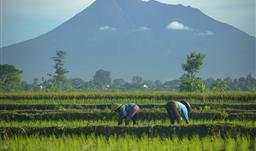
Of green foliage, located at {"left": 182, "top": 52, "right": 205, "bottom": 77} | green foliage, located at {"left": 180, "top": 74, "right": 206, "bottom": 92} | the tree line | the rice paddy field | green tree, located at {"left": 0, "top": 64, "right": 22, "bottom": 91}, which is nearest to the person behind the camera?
the rice paddy field

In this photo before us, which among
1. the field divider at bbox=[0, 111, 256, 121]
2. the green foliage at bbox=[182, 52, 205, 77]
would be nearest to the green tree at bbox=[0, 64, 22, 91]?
the green foliage at bbox=[182, 52, 205, 77]

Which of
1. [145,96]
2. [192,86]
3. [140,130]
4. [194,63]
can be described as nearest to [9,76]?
[194,63]

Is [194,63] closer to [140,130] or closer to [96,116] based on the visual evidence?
[96,116]

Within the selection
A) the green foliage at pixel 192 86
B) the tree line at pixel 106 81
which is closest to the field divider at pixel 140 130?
the tree line at pixel 106 81

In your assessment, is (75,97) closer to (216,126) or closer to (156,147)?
(216,126)

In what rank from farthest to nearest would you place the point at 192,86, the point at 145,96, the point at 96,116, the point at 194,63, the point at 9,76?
the point at 9,76, the point at 194,63, the point at 192,86, the point at 145,96, the point at 96,116

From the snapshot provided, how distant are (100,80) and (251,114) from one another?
341 feet

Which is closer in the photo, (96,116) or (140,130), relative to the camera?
(140,130)

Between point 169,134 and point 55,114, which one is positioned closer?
point 169,134

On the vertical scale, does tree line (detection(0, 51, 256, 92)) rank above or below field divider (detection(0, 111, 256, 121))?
above

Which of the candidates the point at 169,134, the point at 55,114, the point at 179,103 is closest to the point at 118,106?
the point at 179,103

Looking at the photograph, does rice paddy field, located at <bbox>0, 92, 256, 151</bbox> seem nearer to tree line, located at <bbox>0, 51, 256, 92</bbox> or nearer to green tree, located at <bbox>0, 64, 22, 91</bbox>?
tree line, located at <bbox>0, 51, 256, 92</bbox>

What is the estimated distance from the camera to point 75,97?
2914 cm

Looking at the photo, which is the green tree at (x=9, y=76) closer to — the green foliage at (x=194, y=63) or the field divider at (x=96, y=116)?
the green foliage at (x=194, y=63)
